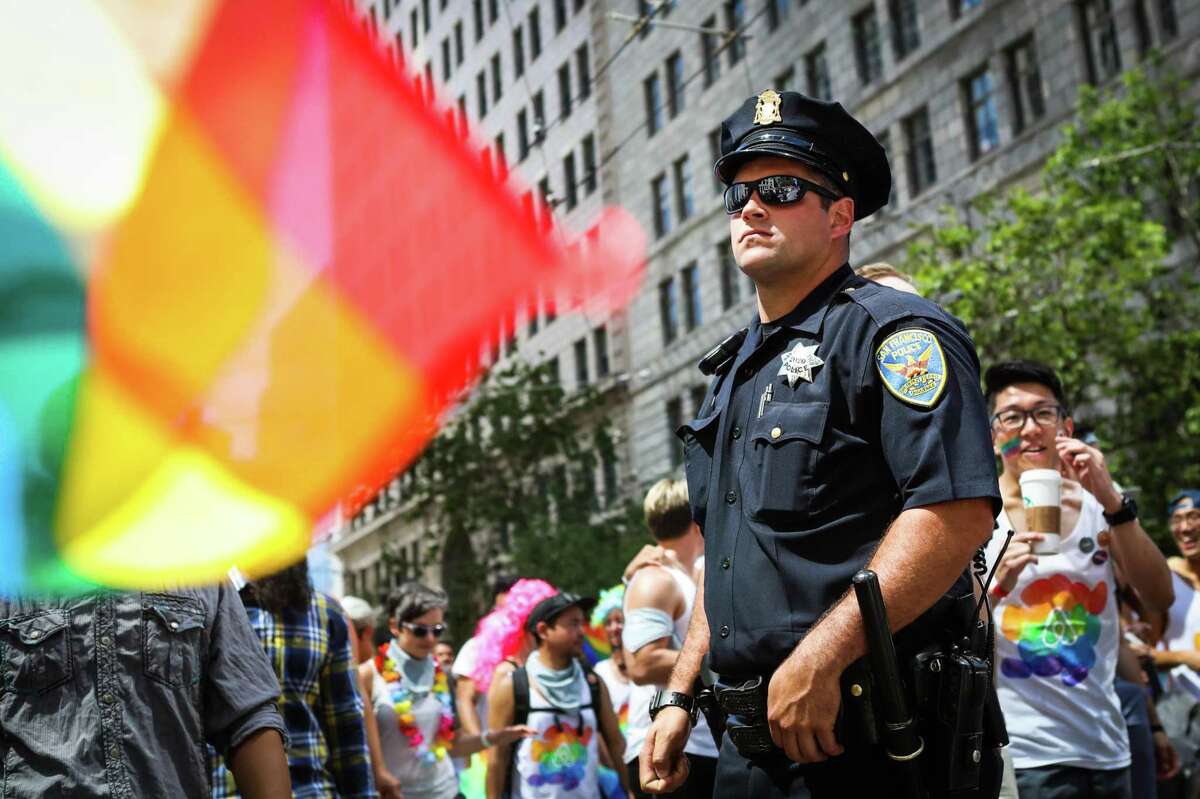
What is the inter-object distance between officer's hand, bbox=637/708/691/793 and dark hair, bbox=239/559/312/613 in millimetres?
2214

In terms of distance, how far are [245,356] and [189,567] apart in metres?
7.64

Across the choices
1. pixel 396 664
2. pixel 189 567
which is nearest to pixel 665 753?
pixel 189 567

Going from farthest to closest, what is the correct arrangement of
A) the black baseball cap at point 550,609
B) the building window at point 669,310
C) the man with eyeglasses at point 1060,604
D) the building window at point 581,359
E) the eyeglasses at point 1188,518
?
1. the building window at point 581,359
2. the building window at point 669,310
3. the black baseball cap at point 550,609
4. the eyeglasses at point 1188,518
5. the man with eyeglasses at point 1060,604

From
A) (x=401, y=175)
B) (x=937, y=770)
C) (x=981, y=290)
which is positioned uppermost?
(x=401, y=175)

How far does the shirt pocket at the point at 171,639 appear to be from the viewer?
114 inches

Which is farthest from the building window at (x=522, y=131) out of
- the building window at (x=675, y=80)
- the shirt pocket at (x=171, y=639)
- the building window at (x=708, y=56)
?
the shirt pocket at (x=171, y=639)

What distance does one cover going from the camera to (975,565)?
3072 mm

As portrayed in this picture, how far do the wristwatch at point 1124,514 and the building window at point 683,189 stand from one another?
32.5 m

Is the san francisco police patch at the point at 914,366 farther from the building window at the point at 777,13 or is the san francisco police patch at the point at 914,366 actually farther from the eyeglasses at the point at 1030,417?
the building window at the point at 777,13

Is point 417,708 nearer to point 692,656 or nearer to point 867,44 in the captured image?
point 692,656

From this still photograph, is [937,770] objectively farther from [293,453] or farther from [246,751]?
[293,453]

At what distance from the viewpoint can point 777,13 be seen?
111ft

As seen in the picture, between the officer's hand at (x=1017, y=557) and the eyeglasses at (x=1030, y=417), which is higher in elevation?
the eyeglasses at (x=1030, y=417)

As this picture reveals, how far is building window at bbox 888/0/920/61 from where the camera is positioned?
30.2 meters
